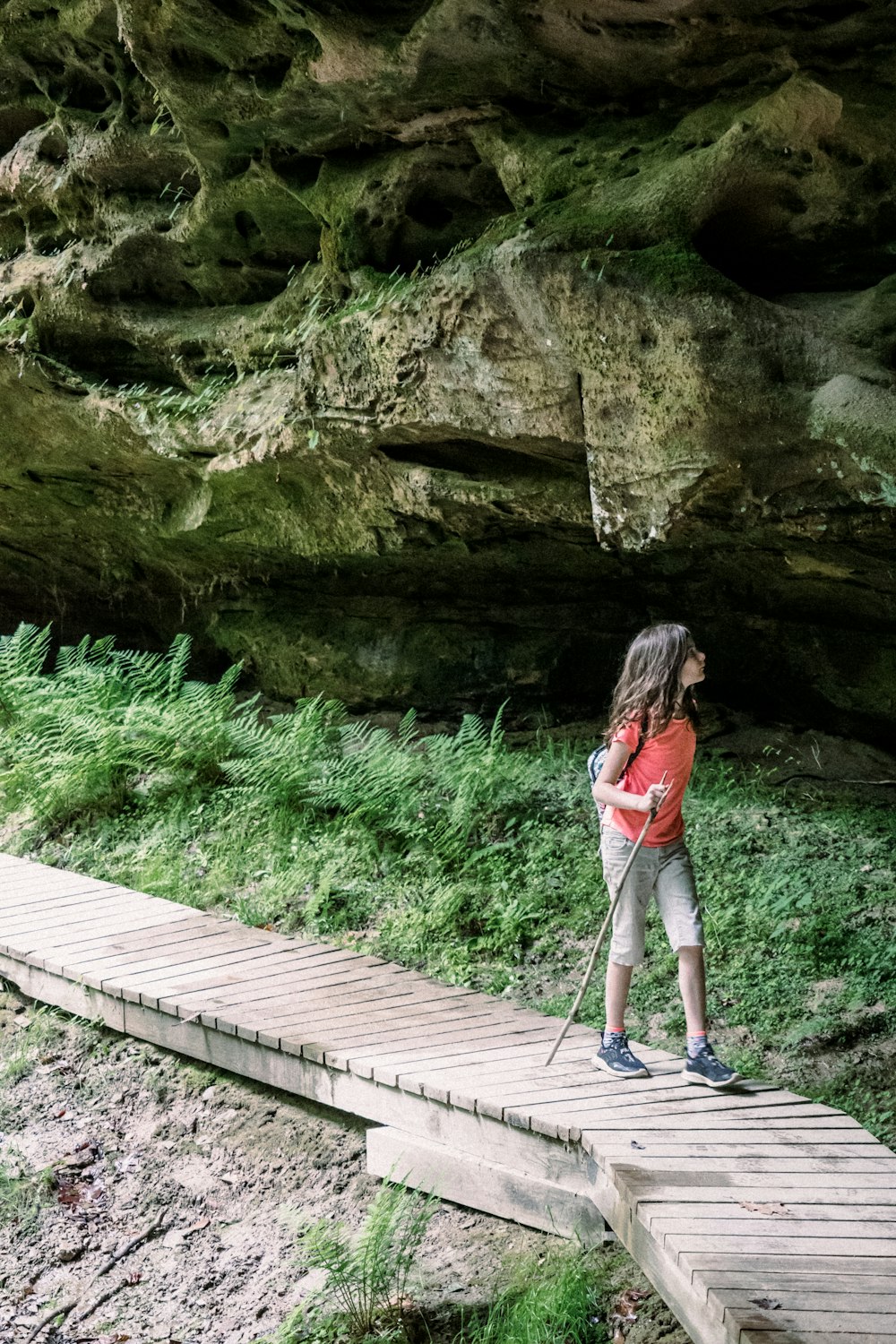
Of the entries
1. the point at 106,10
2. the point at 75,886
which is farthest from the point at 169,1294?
the point at 106,10

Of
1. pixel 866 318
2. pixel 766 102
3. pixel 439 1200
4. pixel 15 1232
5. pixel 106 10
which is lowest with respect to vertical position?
pixel 15 1232

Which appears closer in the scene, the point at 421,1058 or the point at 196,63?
the point at 421,1058

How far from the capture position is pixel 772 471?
23.0 feet

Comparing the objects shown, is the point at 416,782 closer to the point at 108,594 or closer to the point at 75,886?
the point at 75,886

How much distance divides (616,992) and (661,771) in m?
1.00

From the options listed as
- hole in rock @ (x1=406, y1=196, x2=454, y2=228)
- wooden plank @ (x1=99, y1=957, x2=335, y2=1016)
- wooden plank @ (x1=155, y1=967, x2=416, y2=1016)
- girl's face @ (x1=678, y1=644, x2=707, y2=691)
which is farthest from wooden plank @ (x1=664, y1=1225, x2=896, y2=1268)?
hole in rock @ (x1=406, y1=196, x2=454, y2=228)

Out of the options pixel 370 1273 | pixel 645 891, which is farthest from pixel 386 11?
pixel 370 1273

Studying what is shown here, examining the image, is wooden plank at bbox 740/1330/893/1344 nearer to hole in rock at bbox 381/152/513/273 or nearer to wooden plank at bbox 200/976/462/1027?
wooden plank at bbox 200/976/462/1027

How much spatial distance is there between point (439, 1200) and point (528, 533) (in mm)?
5564

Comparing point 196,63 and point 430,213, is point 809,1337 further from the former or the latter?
point 196,63

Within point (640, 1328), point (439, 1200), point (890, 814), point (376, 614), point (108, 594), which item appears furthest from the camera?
point (108, 594)

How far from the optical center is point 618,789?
4930mm

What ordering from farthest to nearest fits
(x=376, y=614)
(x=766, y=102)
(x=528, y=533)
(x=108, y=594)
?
(x=108, y=594)
(x=376, y=614)
(x=528, y=533)
(x=766, y=102)

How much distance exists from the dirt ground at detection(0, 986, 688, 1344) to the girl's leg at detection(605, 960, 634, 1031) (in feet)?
3.05
